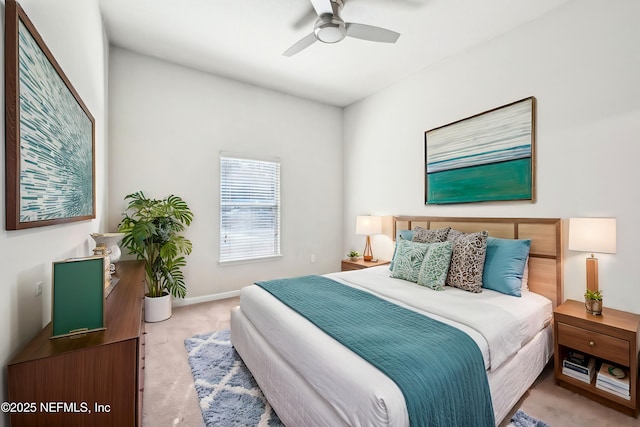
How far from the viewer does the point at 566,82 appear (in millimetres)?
2414

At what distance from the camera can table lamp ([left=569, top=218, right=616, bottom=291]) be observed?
2.03 metres

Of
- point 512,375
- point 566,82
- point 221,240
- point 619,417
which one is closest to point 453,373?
point 512,375

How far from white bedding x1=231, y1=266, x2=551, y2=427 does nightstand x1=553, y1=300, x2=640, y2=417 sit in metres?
0.13

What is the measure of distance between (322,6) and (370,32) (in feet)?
1.51

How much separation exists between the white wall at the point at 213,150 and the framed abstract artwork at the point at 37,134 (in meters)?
1.68

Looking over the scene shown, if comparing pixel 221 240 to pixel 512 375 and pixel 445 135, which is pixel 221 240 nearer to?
pixel 445 135

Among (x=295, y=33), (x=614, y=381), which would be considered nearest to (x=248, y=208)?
(x=295, y=33)

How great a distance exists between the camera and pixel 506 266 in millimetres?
2373

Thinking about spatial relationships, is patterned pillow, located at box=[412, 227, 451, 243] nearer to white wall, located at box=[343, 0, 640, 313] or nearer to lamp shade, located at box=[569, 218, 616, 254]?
white wall, located at box=[343, 0, 640, 313]

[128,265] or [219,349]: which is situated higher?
[128,265]

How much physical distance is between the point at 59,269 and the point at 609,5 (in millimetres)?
3899

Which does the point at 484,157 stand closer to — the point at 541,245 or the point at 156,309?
the point at 541,245

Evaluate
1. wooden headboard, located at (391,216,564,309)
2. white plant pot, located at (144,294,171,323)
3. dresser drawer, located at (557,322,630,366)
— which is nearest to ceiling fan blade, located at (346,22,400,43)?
wooden headboard, located at (391,216,564,309)

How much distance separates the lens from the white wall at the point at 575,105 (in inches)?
83.1
